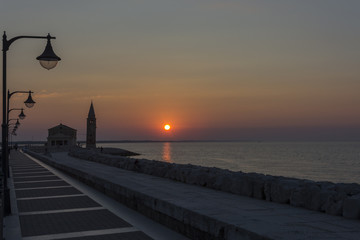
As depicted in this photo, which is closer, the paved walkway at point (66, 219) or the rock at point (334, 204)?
the rock at point (334, 204)

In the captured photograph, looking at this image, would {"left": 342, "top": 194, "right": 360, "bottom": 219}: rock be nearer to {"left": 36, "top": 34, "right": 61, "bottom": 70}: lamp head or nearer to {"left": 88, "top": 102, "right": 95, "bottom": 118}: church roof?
{"left": 36, "top": 34, "right": 61, "bottom": 70}: lamp head

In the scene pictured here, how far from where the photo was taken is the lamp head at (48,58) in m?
11.5

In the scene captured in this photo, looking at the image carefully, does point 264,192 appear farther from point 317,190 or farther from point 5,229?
point 5,229

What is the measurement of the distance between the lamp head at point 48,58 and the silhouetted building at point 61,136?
107675mm

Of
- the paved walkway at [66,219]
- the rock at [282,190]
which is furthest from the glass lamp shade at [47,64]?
the rock at [282,190]

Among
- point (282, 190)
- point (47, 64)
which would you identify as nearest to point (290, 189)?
point (282, 190)

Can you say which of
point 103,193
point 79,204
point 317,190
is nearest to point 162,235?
point 317,190

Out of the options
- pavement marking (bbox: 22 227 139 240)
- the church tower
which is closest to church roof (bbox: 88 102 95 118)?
the church tower

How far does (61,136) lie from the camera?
123 meters

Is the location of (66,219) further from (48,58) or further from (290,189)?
(290,189)

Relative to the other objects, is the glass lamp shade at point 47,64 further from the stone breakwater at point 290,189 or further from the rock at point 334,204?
the rock at point 334,204

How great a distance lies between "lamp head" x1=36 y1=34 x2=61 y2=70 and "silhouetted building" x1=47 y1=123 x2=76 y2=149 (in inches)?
4239

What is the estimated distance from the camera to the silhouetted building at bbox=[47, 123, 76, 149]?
122 meters

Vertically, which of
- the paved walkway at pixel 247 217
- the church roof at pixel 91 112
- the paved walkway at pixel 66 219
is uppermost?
the church roof at pixel 91 112
